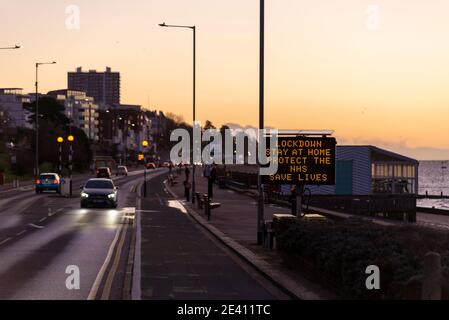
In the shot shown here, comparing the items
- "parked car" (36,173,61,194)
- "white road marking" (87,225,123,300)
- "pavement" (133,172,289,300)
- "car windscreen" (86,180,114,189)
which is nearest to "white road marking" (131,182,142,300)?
"pavement" (133,172,289,300)

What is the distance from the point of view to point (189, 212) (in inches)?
1777

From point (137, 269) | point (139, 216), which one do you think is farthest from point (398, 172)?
point (137, 269)

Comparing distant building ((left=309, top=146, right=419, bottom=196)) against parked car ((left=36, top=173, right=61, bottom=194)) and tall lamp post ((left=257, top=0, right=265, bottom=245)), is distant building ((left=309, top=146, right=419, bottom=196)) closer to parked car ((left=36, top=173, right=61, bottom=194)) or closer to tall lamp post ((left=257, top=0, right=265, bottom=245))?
parked car ((left=36, top=173, right=61, bottom=194))

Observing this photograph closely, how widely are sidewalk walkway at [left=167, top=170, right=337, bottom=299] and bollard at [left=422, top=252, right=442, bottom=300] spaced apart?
13.1 feet

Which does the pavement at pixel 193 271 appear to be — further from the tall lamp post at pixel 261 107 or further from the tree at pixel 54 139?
the tree at pixel 54 139

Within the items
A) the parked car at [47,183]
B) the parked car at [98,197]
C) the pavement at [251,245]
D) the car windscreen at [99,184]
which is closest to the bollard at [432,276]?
the pavement at [251,245]

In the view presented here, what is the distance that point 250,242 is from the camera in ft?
86.2

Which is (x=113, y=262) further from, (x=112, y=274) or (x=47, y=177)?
(x=47, y=177)

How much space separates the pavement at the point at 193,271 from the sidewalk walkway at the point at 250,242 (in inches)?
10.4

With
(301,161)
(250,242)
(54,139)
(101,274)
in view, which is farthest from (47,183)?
(54,139)

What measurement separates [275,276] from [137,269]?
3.54 m

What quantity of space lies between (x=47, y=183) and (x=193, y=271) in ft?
159

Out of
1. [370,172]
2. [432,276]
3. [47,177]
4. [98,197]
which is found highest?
[432,276]
